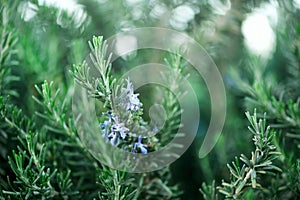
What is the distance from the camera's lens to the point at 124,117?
410 millimetres

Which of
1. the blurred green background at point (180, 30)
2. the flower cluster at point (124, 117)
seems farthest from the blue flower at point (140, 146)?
the blurred green background at point (180, 30)

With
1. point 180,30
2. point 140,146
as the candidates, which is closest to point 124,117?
point 140,146

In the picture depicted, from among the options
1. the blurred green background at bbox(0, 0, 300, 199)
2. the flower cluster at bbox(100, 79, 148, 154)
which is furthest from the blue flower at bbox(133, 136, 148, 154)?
the blurred green background at bbox(0, 0, 300, 199)

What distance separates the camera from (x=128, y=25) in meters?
0.73

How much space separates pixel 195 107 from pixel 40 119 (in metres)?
0.25

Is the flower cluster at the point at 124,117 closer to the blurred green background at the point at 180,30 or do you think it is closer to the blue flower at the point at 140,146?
the blue flower at the point at 140,146

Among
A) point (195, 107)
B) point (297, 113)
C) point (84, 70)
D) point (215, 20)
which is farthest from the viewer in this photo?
point (215, 20)

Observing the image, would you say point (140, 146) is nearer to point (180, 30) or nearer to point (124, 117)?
point (124, 117)

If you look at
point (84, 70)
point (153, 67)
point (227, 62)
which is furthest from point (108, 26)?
point (84, 70)

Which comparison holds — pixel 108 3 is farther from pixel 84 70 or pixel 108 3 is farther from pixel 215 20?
pixel 84 70

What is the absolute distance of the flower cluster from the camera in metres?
0.40

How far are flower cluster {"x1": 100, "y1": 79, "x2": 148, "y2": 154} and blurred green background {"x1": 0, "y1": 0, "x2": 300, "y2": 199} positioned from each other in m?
0.17

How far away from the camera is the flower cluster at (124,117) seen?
40 centimetres

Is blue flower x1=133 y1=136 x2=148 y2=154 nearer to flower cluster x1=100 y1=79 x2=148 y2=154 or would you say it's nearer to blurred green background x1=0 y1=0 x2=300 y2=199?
flower cluster x1=100 y1=79 x2=148 y2=154
